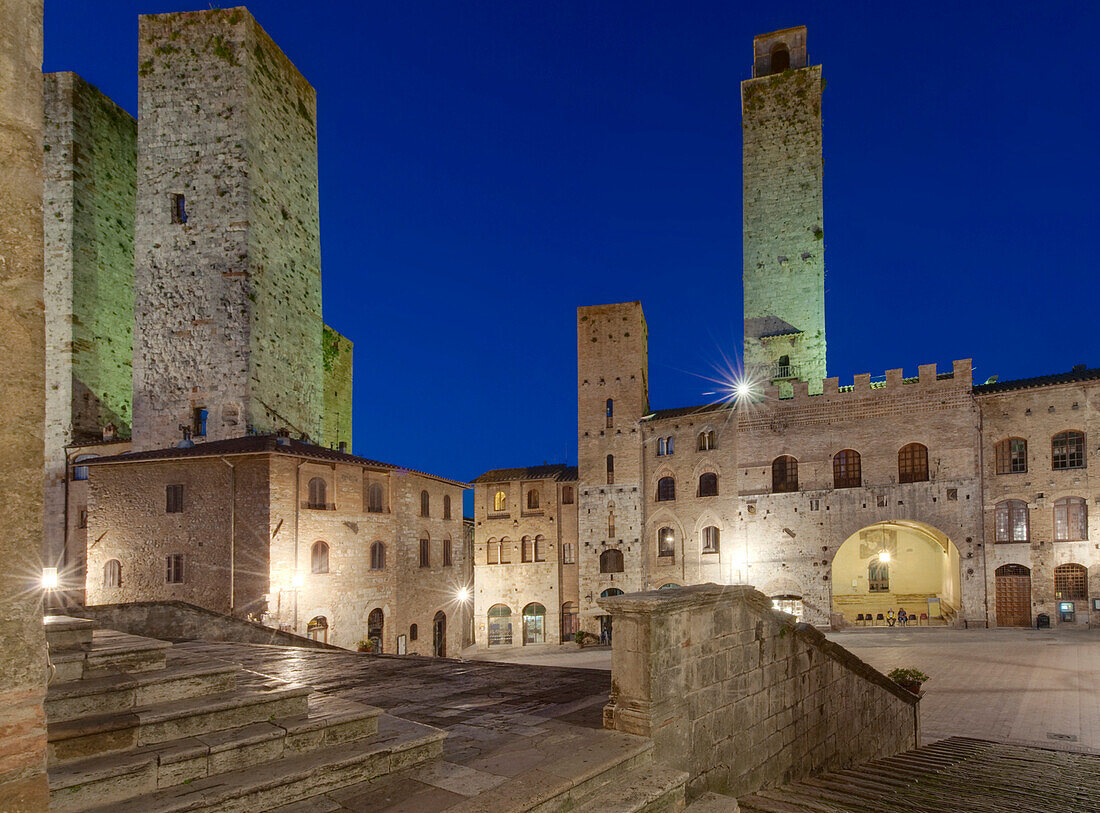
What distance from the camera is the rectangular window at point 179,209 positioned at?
Answer: 81.8ft

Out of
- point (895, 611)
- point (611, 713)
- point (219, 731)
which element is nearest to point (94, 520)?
point (219, 731)

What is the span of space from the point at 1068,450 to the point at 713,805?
1050 inches

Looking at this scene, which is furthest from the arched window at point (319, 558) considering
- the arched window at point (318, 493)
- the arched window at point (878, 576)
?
the arched window at point (878, 576)

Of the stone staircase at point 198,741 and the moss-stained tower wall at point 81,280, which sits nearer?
the stone staircase at point 198,741

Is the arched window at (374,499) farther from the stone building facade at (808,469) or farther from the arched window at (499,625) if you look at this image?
the arched window at (499,625)

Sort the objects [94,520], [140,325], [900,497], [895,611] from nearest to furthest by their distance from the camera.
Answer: [94,520] < [140,325] < [900,497] < [895,611]

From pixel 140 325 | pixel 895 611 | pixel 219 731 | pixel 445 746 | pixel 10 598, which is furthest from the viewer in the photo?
pixel 895 611

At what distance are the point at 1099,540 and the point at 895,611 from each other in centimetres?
930

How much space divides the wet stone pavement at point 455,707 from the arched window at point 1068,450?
967 inches

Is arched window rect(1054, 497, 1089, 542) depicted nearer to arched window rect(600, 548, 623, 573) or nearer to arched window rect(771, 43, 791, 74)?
arched window rect(600, 548, 623, 573)

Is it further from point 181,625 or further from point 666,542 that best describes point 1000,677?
point 181,625

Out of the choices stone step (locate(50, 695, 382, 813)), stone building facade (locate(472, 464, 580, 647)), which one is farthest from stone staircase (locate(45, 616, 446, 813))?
stone building facade (locate(472, 464, 580, 647))

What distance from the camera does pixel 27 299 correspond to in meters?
3.21

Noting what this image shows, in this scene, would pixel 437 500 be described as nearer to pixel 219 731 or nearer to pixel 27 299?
pixel 219 731
